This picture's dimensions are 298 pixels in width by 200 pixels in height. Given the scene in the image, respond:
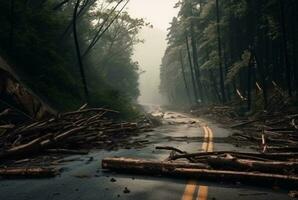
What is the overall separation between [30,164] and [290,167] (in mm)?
5894

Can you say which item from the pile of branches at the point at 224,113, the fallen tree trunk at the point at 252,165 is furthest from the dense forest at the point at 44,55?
the fallen tree trunk at the point at 252,165

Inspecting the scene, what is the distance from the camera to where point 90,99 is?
26.8 m

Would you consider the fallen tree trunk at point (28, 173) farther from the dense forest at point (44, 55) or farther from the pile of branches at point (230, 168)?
the dense forest at point (44, 55)

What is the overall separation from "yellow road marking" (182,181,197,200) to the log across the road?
370 millimetres

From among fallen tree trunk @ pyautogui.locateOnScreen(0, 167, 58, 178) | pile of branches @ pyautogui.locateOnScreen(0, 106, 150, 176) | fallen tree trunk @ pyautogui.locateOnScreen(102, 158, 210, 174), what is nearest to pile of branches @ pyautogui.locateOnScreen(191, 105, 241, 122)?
pile of branches @ pyautogui.locateOnScreen(0, 106, 150, 176)

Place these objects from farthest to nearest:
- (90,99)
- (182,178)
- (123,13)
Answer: (123,13) → (90,99) → (182,178)

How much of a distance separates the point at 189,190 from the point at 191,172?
2.98 feet

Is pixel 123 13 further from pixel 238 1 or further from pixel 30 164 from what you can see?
pixel 30 164

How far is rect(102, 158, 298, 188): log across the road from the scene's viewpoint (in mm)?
6930

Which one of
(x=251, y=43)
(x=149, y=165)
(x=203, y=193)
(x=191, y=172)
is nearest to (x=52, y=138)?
(x=149, y=165)

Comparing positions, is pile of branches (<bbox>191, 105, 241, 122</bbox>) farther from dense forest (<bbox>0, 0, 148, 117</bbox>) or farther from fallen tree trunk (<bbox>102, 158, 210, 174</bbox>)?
fallen tree trunk (<bbox>102, 158, 210, 174</bbox>)

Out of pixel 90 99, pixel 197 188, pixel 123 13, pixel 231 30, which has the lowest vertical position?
pixel 197 188

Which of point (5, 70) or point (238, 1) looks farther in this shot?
point (238, 1)

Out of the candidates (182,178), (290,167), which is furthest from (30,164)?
(290,167)
